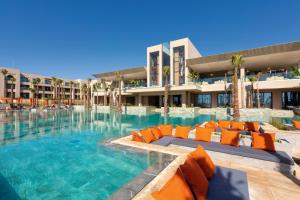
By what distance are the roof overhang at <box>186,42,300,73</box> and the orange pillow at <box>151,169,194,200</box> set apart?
98.6 feet

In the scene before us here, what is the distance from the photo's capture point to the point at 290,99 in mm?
32375

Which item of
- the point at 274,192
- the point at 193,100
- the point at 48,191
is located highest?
the point at 193,100

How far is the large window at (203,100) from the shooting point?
36400 mm


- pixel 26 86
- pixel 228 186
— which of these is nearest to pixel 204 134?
pixel 228 186

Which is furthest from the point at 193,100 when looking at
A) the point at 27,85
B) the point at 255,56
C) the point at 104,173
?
the point at 27,85

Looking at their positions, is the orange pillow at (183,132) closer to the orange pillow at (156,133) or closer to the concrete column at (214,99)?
the orange pillow at (156,133)

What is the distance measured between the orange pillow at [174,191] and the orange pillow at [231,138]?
17.7ft

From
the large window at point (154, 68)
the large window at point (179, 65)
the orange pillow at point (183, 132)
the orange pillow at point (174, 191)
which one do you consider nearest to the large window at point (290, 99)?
the large window at point (179, 65)

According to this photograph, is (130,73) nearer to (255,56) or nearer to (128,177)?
(255,56)

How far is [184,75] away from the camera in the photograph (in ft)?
112

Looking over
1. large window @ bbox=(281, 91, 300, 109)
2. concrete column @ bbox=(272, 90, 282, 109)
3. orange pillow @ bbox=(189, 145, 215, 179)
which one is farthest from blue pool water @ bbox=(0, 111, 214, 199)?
large window @ bbox=(281, 91, 300, 109)

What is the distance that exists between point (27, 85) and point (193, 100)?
6242 cm

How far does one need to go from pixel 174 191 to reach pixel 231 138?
5766mm

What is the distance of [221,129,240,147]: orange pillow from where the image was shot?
711 cm
